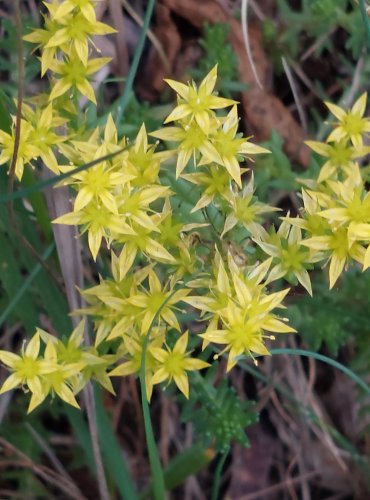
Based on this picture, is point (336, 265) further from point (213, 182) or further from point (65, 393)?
point (65, 393)

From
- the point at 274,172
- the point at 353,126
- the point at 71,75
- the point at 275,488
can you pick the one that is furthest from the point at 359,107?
the point at 275,488

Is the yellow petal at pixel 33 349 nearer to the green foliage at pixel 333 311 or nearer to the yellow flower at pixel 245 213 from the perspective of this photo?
the yellow flower at pixel 245 213

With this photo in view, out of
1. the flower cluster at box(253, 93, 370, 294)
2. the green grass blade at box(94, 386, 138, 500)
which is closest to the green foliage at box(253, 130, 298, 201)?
the flower cluster at box(253, 93, 370, 294)

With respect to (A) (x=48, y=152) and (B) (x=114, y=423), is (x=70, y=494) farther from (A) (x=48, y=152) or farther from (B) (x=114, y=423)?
(A) (x=48, y=152)

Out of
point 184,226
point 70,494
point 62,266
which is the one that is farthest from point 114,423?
point 184,226

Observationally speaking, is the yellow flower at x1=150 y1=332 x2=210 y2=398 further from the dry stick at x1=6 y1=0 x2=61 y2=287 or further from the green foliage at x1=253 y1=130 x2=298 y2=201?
the green foliage at x1=253 y1=130 x2=298 y2=201

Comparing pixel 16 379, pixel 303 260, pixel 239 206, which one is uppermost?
pixel 239 206

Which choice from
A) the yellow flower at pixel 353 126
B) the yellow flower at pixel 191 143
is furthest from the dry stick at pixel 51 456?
the yellow flower at pixel 353 126
